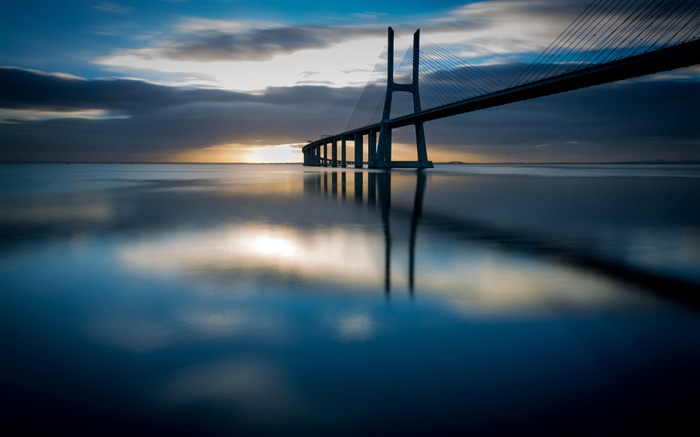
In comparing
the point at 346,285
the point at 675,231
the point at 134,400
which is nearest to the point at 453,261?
the point at 346,285

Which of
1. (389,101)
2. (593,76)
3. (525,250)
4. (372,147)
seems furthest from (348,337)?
(372,147)

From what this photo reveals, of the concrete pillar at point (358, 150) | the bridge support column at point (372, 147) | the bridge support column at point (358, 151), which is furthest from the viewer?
the bridge support column at point (358, 151)

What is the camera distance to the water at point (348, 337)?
2260mm

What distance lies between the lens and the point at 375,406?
2312mm

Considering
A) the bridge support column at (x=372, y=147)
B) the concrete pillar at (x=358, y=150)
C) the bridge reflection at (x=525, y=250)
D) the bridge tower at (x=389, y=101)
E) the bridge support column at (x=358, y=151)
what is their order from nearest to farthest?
the bridge reflection at (x=525, y=250), the bridge tower at (x=389, y=101), the bridge support column at (x=372, y=147), the concrete pillar at (x=358, y=150), the bridge support column at (x=358, y=151)

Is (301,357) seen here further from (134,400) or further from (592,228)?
(592,228)

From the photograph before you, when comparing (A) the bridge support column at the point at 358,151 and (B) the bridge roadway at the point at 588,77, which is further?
(A) the bridge support column at the point at 358,151

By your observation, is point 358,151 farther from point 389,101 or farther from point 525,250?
point 525,250

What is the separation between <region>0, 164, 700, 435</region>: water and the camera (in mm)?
2260

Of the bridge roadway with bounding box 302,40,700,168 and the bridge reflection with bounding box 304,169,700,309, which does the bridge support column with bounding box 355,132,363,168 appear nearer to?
the bridge roadway with bounding box 302,40,700,168

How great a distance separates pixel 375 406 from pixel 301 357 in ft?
2.54

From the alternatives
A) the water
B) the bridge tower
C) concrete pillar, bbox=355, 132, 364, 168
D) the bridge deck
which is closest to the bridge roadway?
the bridge deck

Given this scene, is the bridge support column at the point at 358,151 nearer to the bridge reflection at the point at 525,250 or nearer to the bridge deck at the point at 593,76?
the bridge deck at the point at 593,76

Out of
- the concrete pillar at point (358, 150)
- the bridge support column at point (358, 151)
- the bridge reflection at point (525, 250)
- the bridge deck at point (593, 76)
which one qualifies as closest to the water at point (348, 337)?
the bridge reflection at point (525, 250)
